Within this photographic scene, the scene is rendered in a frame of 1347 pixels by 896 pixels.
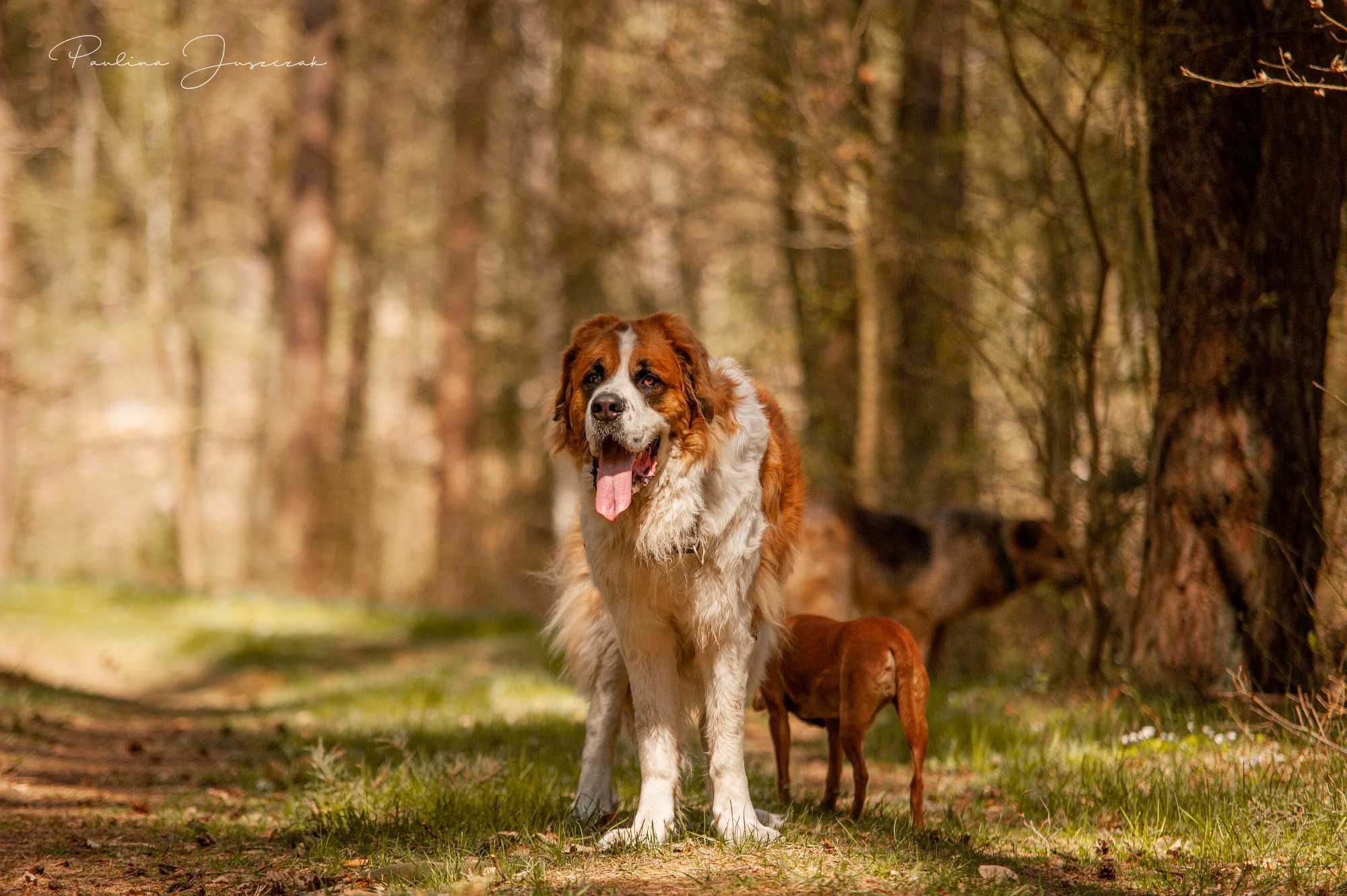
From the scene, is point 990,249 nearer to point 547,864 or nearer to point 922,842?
point 922,842

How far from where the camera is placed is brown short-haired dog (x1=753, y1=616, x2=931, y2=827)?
519 centimetres

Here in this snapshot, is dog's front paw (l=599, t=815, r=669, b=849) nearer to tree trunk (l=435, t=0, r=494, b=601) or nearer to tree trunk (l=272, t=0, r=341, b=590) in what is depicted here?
tree trunk (l=435, t=0, r=494, b=601)

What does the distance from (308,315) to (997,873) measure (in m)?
18.3

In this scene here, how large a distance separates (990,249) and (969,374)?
2.52 m

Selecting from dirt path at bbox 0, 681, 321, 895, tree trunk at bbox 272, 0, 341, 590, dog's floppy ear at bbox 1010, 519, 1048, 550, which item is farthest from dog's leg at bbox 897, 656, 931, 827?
tree trunk at bbox 272, 0, 341, 590

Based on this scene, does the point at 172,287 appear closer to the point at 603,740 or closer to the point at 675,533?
the point at 603,740

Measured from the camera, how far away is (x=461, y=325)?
2125 cm

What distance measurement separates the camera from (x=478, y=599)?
21062 millimetres

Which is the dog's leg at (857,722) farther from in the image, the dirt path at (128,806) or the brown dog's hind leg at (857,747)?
the dirt path at (128,806)

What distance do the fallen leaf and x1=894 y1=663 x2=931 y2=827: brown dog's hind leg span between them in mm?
652

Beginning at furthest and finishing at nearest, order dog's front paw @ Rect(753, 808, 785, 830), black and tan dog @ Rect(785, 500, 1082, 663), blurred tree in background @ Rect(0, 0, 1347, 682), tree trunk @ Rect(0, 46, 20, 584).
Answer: tree trunk @ Rect(0, 46, 20, 584)
black and tan dog @ Rect(785, 500, 1082, 663)
blurred tree in background @ Rect(0, 0, 1347, 682)
dog's front paw @ Rect(753, 808, 785, 830)

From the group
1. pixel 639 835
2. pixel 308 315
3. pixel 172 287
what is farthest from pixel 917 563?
pixel 172 287

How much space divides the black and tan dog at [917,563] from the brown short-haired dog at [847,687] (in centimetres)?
500

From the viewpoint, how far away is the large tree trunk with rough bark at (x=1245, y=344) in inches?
272
